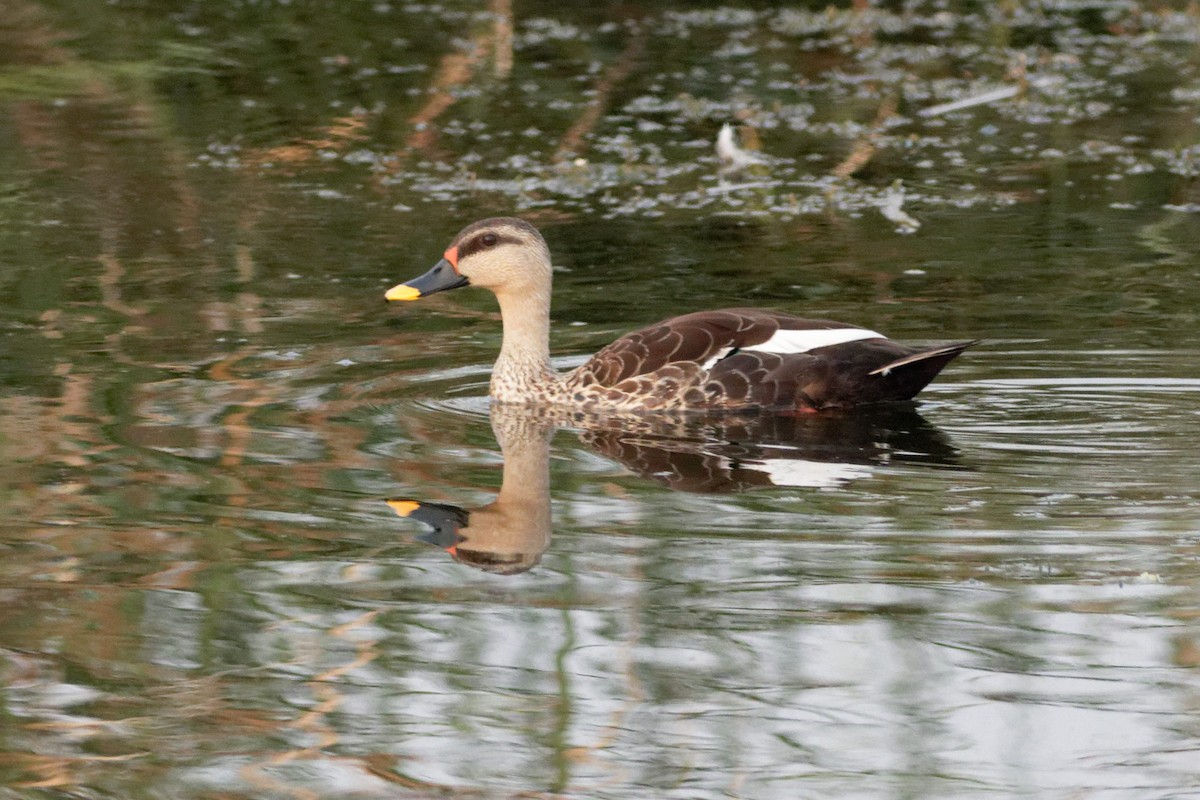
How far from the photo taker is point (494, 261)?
9336 millimetres

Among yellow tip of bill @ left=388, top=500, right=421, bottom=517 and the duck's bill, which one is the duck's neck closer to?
the duck's bill

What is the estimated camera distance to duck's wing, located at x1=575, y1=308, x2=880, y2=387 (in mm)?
8703

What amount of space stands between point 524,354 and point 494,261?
1.56 feet

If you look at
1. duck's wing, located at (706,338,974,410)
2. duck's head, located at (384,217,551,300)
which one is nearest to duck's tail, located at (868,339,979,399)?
duck's wing, located at (706,338,974,410)

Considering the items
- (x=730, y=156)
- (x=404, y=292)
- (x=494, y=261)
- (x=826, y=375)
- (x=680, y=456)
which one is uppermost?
(x=730, y=156)

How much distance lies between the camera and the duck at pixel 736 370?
28.3 ft

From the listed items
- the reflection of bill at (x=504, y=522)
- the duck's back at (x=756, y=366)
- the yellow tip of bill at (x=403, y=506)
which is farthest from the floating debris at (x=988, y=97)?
the yellow tip of bill at (x=403, y=506)

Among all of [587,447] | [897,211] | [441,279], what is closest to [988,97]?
[897,211]

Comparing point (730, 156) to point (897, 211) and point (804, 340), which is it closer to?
point (897, 211)

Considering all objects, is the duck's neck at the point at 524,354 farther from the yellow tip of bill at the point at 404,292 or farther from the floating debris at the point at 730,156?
the floating debris at the point at 730,156

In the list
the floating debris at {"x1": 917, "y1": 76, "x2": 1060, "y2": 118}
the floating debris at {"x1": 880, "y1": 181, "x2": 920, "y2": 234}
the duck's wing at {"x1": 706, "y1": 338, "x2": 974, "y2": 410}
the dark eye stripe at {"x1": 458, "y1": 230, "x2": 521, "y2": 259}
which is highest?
the floating debris at {"x1": 917, "y1": 76, "x2": 1060, "y2": 118}

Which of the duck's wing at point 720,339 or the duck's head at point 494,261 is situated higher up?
the duck's head at point 494,261

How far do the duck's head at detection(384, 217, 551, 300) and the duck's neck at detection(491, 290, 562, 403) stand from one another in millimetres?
74

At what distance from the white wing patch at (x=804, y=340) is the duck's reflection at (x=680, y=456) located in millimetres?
291
